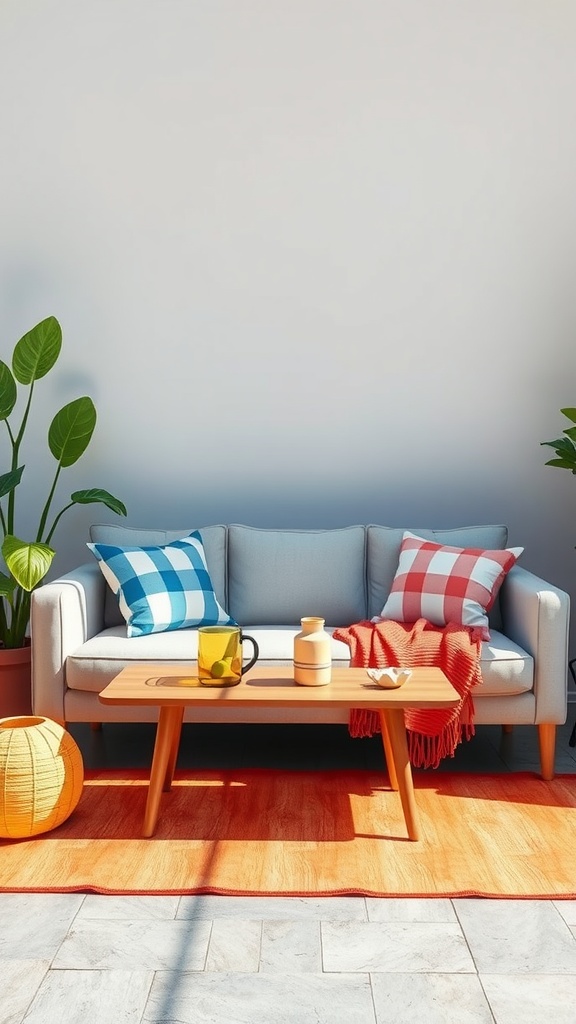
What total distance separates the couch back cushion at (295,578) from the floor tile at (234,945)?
62.8 inches

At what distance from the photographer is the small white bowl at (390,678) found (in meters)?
2.49

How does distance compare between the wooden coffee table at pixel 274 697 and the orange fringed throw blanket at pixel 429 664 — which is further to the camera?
the orange fringed throw blanket at pixel 429 664

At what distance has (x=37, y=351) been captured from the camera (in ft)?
11.8

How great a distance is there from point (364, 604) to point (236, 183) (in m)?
1.86

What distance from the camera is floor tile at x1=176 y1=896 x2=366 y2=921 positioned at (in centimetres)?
205

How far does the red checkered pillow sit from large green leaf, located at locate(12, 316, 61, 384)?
62.3 inches

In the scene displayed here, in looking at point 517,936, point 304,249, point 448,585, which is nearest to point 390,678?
point 517,936

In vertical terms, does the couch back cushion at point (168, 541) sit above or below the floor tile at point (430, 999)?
above

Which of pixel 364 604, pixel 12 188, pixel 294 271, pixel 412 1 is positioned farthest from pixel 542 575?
pixel 12 188

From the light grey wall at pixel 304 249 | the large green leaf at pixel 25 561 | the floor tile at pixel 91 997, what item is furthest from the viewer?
the light grey wall at pixel 304 249

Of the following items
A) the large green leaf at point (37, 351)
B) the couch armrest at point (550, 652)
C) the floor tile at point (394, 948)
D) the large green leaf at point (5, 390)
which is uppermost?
the large green leaf at point (37, 351)

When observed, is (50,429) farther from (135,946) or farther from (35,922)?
(135,946)

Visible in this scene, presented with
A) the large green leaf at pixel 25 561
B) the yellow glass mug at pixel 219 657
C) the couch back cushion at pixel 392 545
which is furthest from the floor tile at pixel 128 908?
the couch back cushion at pixel 392 545

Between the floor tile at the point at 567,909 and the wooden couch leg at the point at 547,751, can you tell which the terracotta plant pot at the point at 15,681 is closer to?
the wooden couch leg at the point at 547,751
